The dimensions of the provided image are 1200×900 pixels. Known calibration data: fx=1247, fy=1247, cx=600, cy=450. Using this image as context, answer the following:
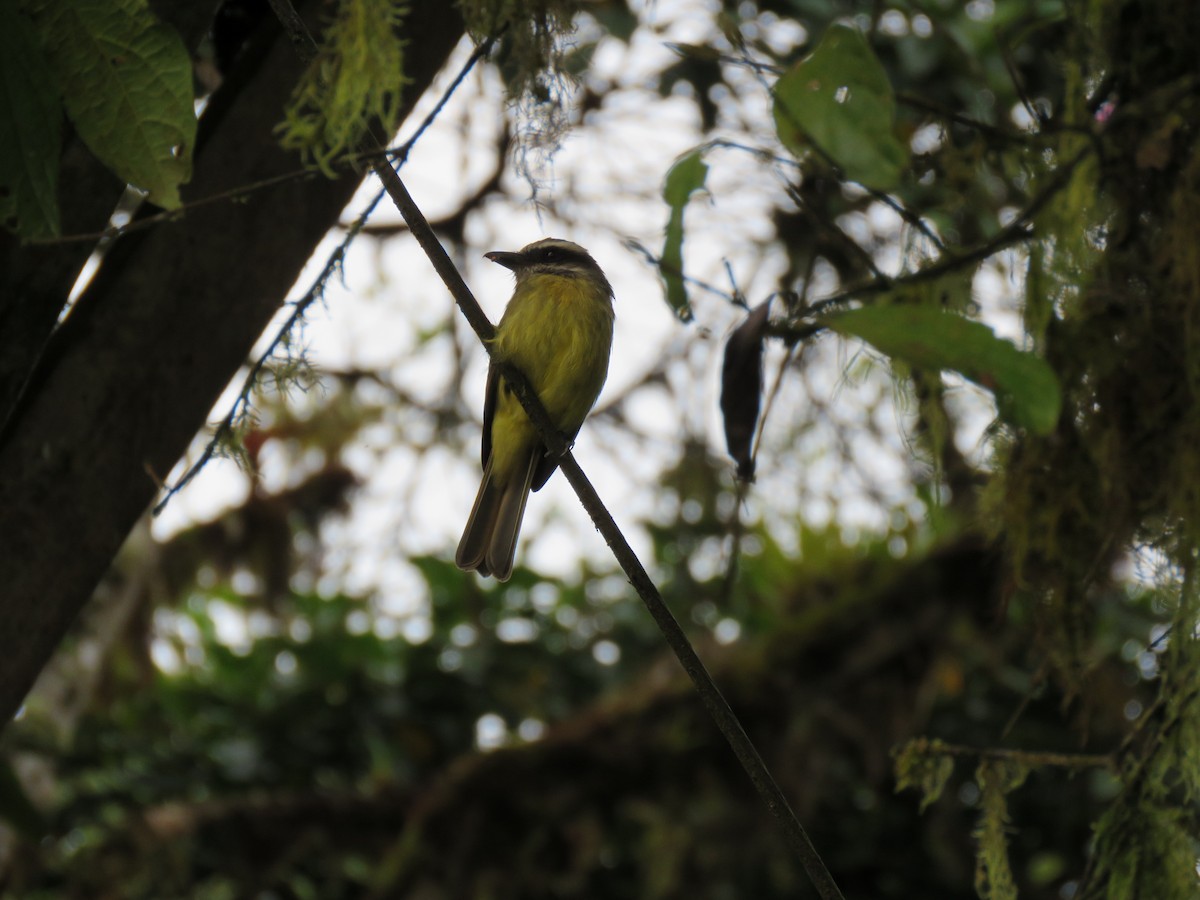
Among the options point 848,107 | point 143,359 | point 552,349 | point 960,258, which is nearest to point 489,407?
point 552,349

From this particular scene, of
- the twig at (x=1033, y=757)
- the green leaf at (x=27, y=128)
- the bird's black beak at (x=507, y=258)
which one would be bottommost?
the twig at (x=1033, y=757)

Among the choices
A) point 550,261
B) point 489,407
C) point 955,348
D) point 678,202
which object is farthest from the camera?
point 550,261

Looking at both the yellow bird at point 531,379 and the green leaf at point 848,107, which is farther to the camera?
the yellow bird at point 531,379

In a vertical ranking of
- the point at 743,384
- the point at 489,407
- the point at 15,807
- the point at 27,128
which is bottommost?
the point at 15,807

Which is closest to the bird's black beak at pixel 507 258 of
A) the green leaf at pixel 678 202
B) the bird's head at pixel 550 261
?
the bird's head at pixel 550 261

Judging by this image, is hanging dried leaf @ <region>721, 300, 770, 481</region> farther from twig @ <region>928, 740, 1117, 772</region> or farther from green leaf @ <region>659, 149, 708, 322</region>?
twig @ <region>928, 740, 1117, 772</region>

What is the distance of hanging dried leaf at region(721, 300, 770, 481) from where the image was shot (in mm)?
2074

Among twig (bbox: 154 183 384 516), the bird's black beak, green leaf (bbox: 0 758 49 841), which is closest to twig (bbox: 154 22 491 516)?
twig (bbox: 154 183 384 516)

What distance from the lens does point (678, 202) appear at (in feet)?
7.19

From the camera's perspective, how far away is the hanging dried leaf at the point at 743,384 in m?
2.07

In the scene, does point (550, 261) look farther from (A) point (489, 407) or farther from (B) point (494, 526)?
(B) point (494, 526)

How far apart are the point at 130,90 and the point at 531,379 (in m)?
1.96

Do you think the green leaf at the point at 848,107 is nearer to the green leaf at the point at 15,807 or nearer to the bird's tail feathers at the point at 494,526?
the bird's tail feathers at the point at 494,526

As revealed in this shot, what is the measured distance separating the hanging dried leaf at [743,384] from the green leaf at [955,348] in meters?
0.37
